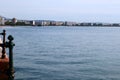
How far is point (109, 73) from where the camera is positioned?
27344mm

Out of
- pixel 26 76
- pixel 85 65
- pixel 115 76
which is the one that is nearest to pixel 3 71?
pixel 26 76

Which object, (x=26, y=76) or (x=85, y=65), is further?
(x=85, y=65)

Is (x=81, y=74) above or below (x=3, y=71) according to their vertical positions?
below

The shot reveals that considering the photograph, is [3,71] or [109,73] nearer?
[3,71]

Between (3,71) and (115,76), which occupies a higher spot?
(3,71)

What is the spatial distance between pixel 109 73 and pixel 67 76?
3.77 meters

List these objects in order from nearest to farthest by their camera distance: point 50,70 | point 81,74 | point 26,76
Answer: point 26,76 → point 81,74 → point 50,70

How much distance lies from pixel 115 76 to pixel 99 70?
3.68 m

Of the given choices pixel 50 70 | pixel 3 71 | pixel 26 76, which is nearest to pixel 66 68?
pixel 50 70

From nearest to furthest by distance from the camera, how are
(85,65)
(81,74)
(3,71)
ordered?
(3,71) < (81,74) < (85,65)

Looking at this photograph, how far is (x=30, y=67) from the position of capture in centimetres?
2991

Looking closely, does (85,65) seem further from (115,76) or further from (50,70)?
(115,76)

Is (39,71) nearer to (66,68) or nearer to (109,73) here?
(66,68)

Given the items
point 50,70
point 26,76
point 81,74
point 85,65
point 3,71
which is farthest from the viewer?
point 85,65
